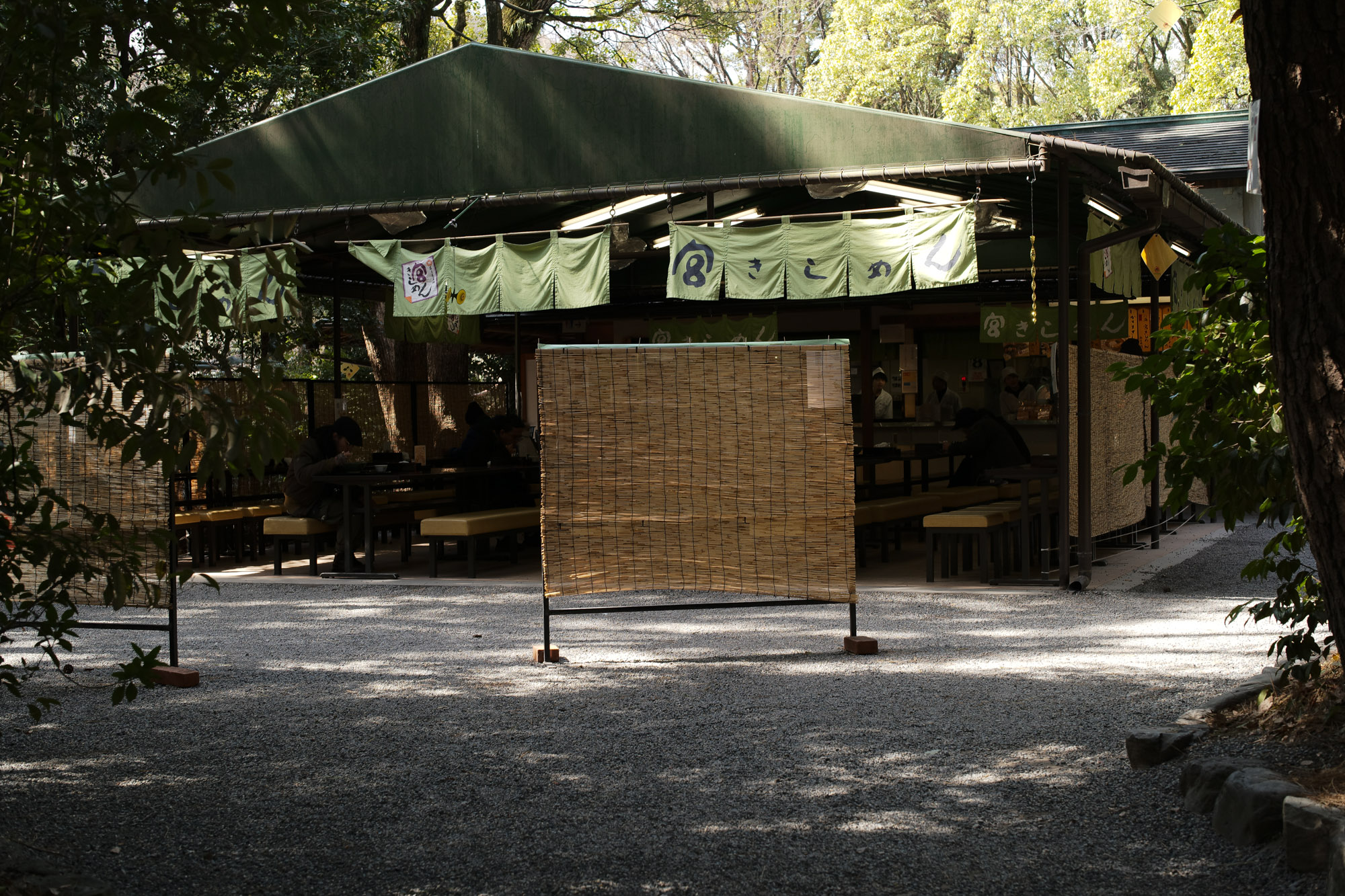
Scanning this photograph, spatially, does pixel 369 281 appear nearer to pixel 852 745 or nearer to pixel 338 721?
pixel 338 721

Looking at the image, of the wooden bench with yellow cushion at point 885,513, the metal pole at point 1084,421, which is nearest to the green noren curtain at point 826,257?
the metal pole at point 1084,421

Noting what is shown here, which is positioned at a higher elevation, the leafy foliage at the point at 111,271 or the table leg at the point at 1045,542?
the leafy foliage at the point at 111,271

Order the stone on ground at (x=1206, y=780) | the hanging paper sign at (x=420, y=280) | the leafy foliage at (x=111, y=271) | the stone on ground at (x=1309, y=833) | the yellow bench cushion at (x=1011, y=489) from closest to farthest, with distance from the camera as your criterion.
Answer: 1. the leafy foliage at (x=111, y=271)
2. the stone on ground at (x=1309, y=833)
3. the stone on ground at (x=1206, y=780)
4. the hanging paper sign at (x=420, y=280)
5. the yellow bench cushion at (x=1011, y=489)

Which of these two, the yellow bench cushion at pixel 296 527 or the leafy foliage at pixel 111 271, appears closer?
the leafy foliage at pixel 111 271

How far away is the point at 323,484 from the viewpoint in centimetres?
1033

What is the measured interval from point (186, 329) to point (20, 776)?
216 centimetres

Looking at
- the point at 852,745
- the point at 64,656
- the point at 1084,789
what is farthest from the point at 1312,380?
the point at 64,656

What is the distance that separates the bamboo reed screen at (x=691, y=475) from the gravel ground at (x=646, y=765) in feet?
1.68

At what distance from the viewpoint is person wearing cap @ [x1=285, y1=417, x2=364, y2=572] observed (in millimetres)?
10125

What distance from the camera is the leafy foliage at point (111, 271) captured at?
9.56 feet

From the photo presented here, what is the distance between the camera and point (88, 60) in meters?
3.04

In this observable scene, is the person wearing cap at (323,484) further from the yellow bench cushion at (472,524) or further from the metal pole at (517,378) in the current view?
the metal pole at (517,378)

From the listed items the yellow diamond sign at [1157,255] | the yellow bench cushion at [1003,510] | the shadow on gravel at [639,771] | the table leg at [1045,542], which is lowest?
the shadow on gravel at [639,771]

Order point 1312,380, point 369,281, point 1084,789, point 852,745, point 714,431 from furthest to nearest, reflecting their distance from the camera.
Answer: point 369,281
point 714,431
point 852,745
point 1084,789
point 1312,380
